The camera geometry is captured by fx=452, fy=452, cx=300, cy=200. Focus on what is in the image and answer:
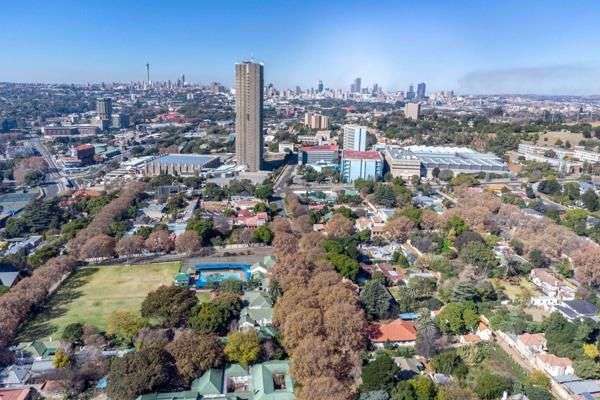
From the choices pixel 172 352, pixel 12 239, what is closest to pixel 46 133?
pixel 12 239

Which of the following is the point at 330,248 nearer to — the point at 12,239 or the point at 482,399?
the point at 482,399

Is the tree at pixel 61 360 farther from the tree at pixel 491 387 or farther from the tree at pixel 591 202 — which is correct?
the tree at pixel 591 202

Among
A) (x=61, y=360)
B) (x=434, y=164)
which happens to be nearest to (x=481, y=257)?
(x=61, y=360)

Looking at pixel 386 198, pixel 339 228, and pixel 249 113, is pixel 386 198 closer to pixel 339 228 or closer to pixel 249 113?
pixel 339 228

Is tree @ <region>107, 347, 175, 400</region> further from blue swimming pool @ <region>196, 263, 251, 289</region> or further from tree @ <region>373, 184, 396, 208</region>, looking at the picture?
tree @ <region>373, 184, 396, 208</region>

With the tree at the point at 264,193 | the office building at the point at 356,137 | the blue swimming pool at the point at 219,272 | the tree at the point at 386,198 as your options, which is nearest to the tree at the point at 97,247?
the blue swimming pool at the point at 219,272

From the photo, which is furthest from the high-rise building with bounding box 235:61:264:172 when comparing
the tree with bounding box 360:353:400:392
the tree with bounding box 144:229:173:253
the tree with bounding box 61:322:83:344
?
the tree with bounding box 360:353:400:392
